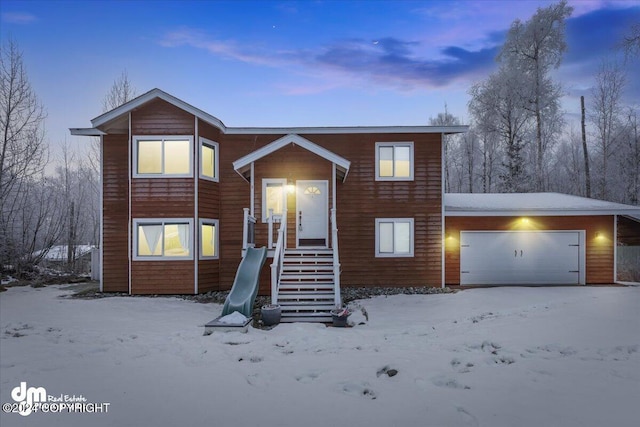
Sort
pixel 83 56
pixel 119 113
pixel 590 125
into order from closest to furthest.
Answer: pixel 119 113, pixel 83 56, pixel 590 125

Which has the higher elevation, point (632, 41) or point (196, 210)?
point (632, 41)

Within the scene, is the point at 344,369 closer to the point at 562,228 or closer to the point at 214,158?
the point at 214,158

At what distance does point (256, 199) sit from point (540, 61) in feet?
69.3

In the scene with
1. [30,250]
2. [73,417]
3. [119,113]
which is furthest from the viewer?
[30,250]

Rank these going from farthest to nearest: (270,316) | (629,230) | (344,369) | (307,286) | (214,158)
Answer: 1. (629,230)
2. (214,158)
3. (307,286)
4. (270,316)
5. (344,369)

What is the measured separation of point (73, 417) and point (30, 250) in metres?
15.6

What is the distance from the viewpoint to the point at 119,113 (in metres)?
11.4

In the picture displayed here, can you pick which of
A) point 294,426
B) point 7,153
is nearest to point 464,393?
point 294,426

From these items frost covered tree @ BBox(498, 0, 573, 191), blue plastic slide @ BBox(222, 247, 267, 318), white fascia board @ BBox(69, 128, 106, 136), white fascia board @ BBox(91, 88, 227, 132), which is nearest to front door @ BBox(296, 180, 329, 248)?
blue plastic slide @ BBox(222, 247, 267, 318)

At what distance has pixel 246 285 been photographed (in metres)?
8.94

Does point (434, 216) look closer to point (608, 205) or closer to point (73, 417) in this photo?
point (608, 205)

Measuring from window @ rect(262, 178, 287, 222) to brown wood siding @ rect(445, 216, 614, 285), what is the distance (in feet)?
20.5

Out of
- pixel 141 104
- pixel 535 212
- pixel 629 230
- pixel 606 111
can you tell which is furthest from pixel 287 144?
pixel 606 111

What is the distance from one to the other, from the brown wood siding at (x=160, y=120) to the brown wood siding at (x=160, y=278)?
4332mm
